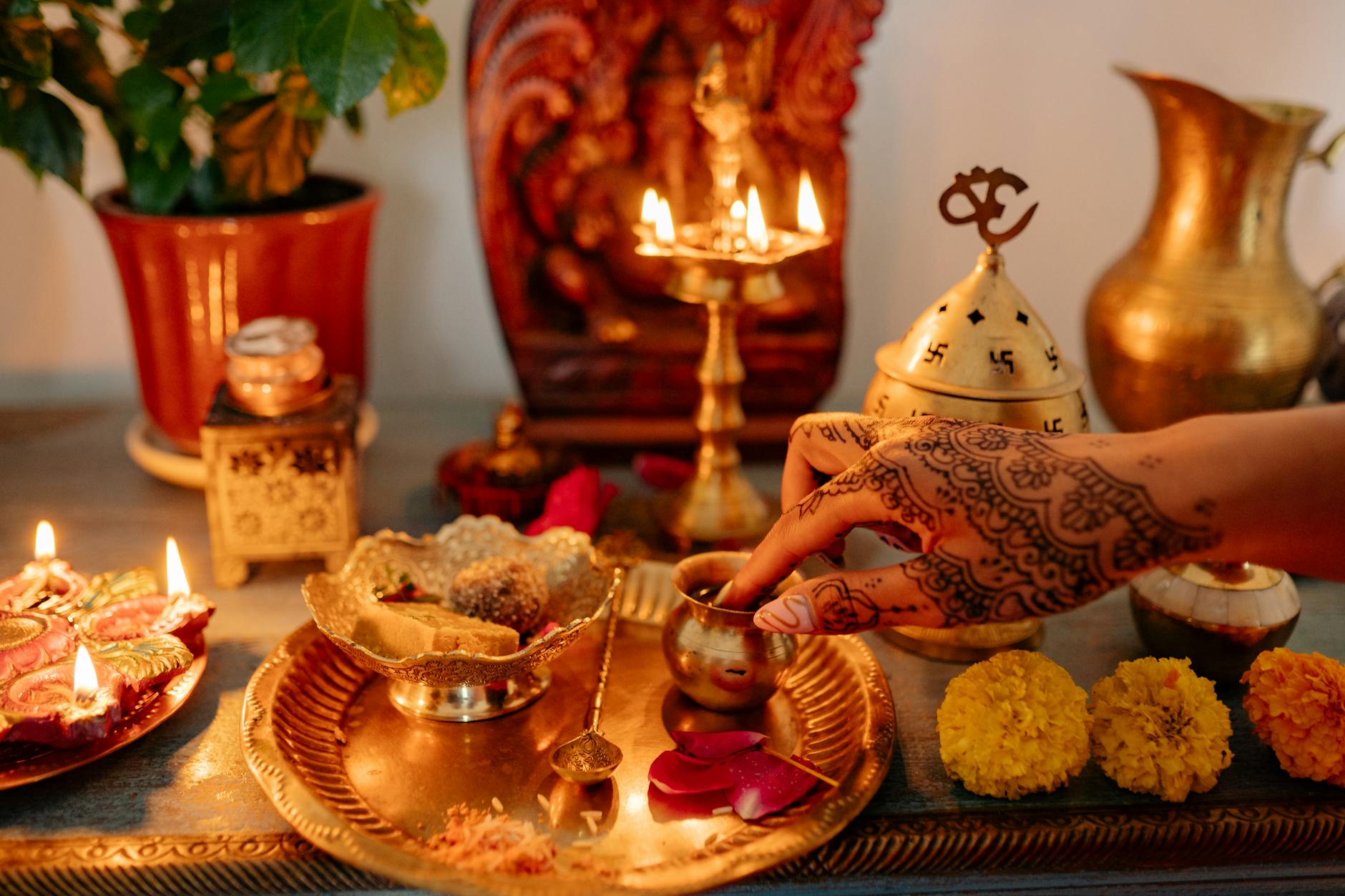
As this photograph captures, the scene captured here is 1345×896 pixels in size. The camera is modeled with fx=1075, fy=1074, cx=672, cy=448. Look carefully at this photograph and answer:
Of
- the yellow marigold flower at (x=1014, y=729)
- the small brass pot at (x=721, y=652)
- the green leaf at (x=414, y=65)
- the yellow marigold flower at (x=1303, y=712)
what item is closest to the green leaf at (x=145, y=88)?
the green leaf at (x=414, y=65)

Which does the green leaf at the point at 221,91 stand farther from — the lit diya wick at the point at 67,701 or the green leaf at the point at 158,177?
the lit diya wick at the point at 67,701

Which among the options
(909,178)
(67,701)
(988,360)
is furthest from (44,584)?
(909,178)

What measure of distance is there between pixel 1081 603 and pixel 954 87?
3.23ft

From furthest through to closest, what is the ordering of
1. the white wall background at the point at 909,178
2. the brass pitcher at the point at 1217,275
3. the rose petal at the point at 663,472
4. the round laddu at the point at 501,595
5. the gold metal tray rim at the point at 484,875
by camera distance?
the white wall background at the point at 909,178, the rose petal at the point at 663,472, the brass pitcher at the point at 1217,275, the round laddu at the point at 501,595, the gold metal tray rim at the point at 484,875

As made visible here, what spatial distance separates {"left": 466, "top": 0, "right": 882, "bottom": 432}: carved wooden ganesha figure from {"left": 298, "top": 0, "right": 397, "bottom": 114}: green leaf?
10.0 inches

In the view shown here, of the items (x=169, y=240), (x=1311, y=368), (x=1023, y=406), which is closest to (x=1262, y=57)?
(x=1311, y=368)

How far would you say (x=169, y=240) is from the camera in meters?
1.11

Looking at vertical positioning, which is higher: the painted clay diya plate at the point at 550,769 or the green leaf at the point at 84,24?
the green leaf at the point at 84,24

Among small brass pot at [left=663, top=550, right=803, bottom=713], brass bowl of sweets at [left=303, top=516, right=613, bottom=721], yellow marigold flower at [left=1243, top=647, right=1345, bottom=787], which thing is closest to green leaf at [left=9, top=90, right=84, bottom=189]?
brass bowl of sweets at [left=303, top=516, right=613, bottom=721]

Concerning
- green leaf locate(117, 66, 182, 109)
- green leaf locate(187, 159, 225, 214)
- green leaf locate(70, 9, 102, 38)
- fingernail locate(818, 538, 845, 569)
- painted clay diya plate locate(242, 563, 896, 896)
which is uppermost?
green leaf locate(70, 9, 102, 38)

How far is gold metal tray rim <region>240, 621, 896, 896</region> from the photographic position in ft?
2.17

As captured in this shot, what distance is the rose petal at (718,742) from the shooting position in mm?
789

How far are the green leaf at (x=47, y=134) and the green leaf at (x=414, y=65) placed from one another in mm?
313

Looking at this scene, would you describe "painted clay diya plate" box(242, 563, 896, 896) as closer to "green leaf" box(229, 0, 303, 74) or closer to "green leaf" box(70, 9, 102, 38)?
"green leaf" box(229, 0, 303, 74)
